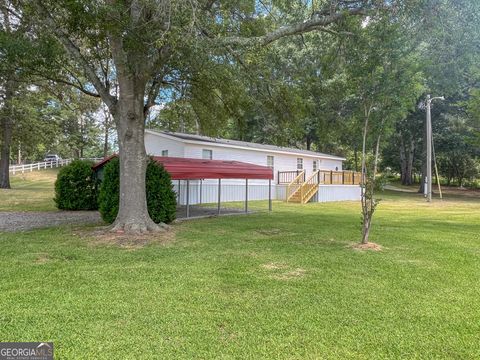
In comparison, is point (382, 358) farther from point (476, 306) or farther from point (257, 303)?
point (476, 306)

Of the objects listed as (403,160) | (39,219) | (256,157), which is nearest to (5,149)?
(39,219)

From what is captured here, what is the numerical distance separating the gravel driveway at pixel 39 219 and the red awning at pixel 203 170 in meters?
2.21

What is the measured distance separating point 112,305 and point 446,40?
Result: 9.25 metres

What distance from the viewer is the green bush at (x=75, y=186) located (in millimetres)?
14172

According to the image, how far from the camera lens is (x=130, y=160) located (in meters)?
8.61

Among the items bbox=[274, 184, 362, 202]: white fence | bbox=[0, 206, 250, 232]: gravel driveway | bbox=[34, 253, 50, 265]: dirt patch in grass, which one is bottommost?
bbox=[34, 253, 50, 265]: dirt patch in grass

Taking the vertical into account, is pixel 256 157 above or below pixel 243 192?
above

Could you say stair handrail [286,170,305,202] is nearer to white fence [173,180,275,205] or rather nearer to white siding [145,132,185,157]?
white fence [173,180,275,205]

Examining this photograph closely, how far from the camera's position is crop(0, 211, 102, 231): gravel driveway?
32.3 feet

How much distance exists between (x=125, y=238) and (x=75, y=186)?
303 inches

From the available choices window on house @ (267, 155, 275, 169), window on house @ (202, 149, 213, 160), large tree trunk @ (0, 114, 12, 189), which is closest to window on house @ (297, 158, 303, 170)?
window on house @ (267, 155, 275, 169)

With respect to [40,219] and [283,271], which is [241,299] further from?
[40,219]

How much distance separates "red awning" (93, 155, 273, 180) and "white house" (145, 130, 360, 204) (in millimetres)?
3085

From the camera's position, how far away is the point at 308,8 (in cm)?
1039
